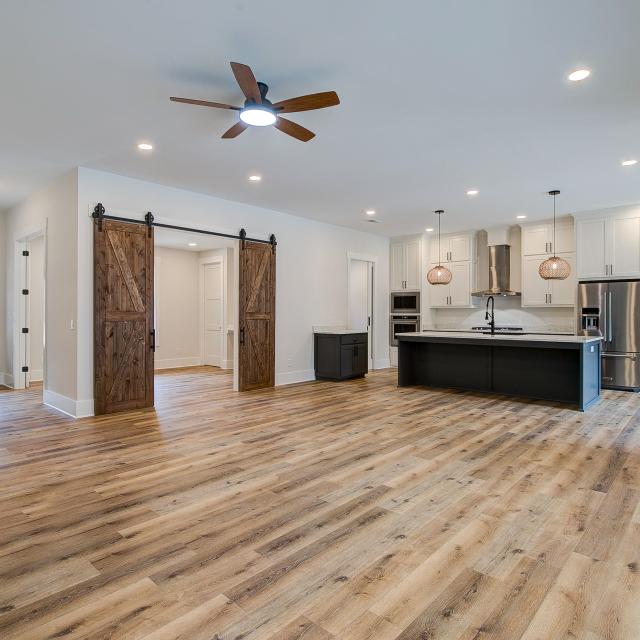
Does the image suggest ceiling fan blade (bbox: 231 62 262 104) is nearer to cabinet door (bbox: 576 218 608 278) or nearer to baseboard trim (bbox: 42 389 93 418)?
→ baseboard trim (bbox: 42 389 93 418)

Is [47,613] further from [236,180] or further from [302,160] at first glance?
[236,180]

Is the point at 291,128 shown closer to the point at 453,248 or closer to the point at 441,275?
the point at 441,275

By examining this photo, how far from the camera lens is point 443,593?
1.93 meters

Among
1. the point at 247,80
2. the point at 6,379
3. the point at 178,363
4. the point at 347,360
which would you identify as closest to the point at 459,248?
the point at 347,360

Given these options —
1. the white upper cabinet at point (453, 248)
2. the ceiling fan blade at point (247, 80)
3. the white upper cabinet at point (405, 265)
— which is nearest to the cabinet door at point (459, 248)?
the white upper cabinet at point (453, 248)

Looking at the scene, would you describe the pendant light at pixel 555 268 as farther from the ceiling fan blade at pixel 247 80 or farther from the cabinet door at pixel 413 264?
the ceiling fan blade at pixel 247 80

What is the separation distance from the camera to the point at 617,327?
22.2ft

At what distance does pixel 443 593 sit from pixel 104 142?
463cm

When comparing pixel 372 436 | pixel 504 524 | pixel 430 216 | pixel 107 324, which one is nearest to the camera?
pixel 504 524

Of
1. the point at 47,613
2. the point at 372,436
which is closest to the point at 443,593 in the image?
the point at 47,613

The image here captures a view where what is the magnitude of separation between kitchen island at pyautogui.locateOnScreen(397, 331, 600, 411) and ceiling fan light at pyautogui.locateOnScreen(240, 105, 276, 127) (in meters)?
4.16

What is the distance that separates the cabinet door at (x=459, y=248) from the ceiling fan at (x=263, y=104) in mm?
6145

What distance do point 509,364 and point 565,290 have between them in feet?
8.28

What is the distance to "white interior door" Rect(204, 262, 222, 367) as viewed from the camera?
10.1 m
